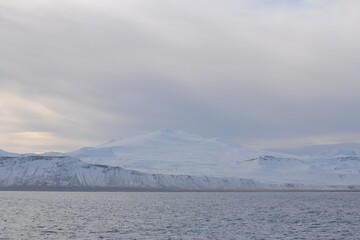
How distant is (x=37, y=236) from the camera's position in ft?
244

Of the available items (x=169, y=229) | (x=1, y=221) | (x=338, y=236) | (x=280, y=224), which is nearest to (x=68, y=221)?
(x=1, y=221)

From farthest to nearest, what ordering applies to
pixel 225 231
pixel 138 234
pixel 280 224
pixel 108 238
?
pixel 280 224, pixel 225 231, pixel 138 234, pixel 108 238

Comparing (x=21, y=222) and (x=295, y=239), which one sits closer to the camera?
(x=295, y=239)

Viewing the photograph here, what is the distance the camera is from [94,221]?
96188 millimetres

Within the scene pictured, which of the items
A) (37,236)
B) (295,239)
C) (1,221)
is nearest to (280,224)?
(295,239)

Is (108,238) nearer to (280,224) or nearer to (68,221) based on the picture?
(68,221)

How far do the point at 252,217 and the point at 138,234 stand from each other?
36716mm

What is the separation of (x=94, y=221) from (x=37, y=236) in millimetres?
22322

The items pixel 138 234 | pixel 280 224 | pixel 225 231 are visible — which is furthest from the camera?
pixel 280 224

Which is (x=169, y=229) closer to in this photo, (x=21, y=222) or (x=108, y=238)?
(x=108, y=238)

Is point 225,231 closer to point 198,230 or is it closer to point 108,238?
point 198,230

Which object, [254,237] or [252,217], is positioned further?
[252,217]

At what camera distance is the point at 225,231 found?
271ft

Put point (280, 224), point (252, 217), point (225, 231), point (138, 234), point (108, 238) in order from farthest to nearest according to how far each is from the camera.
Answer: point (252, 217), point (280, 224), point (225, 231), point (138, 234), point (108, 238)
